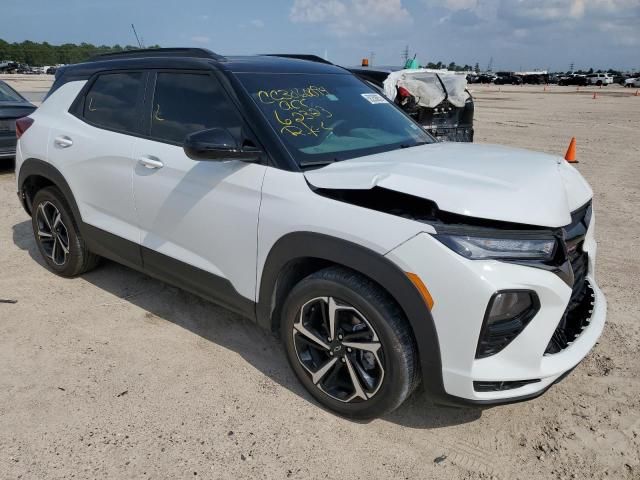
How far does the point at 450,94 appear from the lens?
29.2 feet

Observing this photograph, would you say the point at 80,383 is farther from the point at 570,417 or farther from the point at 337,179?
the point at 570,417

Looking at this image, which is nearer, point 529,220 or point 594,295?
point 529,220

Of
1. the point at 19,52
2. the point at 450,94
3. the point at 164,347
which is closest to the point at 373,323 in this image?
A: the point at 164,347

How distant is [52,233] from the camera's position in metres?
4.46

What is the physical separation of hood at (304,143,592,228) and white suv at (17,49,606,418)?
11mm

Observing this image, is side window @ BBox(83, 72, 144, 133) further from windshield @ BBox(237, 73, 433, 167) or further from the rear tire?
windshield @ BBox(237, 73, 433, 167)

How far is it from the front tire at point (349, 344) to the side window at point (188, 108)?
3.42 ft

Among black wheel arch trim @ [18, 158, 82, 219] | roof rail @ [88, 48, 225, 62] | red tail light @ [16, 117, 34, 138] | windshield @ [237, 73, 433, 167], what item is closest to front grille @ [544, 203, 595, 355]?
windshield @ [237, 73, 433, 167]

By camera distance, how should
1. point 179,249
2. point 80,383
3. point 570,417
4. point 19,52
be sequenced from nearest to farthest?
point 570,417, point 80,383, point 179,249, point 19,52

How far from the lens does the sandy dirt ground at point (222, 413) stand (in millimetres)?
2482

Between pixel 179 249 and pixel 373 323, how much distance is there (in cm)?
147

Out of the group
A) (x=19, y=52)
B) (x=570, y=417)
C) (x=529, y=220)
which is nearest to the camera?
(x=529, y=220)

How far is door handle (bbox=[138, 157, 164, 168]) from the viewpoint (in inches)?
129

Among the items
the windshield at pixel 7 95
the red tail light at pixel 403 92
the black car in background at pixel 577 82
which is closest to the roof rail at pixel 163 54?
the red tail light at pixel 403 92
